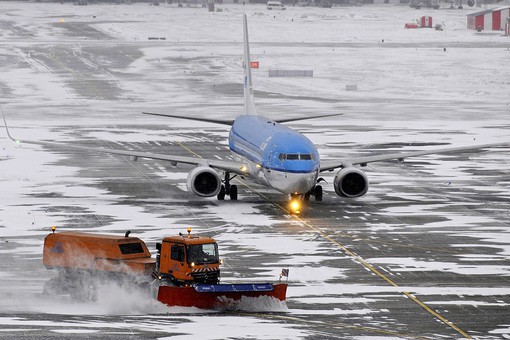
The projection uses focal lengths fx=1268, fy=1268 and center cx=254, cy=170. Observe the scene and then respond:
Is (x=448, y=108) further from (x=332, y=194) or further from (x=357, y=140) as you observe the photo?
(x=332, y=194)

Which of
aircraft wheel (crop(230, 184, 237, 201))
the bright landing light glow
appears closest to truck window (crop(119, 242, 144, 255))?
the bright landing light glow

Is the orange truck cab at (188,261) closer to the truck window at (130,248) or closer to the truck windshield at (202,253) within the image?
the truck windshield at (202,253)

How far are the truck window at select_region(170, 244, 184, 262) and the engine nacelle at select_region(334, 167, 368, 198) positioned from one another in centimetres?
2459

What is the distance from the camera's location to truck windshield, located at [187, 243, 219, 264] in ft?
141

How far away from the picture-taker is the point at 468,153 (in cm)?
9206

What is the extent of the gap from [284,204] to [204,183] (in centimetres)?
442

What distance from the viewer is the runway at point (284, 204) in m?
42.1

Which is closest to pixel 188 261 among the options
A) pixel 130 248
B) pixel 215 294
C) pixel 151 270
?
pixel 215 294

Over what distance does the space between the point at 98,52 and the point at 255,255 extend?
127 metres

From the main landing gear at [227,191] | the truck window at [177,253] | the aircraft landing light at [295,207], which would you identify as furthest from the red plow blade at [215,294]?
the main landing gear at [227,191]

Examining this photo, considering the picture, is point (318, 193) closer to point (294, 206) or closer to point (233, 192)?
point (294, 206)

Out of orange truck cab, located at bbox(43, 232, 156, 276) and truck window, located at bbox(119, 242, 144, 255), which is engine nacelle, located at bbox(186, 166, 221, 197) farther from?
truck window, located at bbox(119, 242, 144, 255)

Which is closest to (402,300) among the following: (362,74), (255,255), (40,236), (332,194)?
(255,255)

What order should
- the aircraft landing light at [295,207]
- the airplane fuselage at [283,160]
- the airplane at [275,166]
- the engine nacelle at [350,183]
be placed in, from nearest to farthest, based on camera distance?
1. the airplane fuselage at [283,160]
2. the airplane at [275,166]
3. the aircraft landing light at [295,207]
4. the engine nacelle at [350,183]
